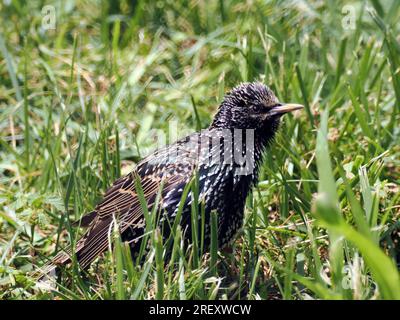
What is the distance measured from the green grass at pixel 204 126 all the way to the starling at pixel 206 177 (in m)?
0.10

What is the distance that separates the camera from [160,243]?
3.43 m

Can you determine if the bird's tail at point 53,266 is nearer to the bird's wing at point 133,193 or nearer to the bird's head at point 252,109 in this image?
the bird's wing at point 133,193

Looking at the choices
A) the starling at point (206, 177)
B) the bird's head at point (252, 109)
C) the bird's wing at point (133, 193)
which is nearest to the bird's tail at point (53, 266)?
the starling at point (206, 177)

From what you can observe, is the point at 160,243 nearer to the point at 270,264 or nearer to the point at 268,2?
the point at 270,264

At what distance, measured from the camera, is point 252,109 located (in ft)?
14.4

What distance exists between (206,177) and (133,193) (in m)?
0.39

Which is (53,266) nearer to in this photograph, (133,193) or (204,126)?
(133,193)

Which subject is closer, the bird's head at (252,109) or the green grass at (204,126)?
the green grass at (204,126)

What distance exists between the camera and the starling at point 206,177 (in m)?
4.16

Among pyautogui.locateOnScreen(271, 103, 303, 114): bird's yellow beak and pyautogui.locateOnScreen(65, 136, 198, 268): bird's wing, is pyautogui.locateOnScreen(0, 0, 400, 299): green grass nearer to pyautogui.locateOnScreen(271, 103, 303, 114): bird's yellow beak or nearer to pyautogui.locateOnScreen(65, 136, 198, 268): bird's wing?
pyautogui.locateOnScreen(65, 136, 198, 268): bird's wing

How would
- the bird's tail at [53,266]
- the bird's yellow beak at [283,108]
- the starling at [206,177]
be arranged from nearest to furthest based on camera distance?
the bird's tail at [53,266] < the starling at [206,177] < the bird's yellow beak at [283,108]

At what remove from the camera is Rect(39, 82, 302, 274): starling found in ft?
→ 13.6
